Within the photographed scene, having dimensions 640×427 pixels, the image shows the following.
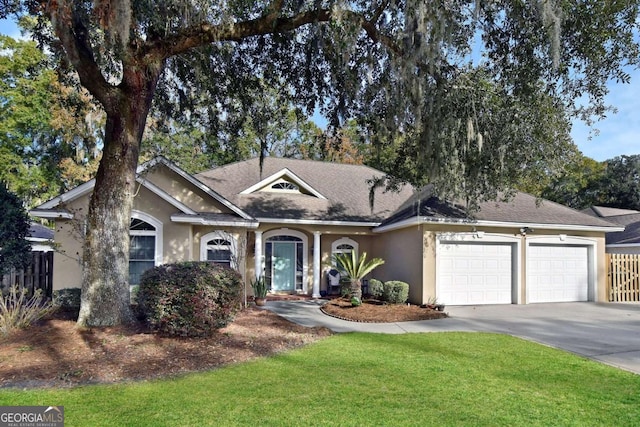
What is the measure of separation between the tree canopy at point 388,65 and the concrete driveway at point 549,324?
134 inches

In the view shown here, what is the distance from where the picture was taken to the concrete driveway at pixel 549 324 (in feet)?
25.4

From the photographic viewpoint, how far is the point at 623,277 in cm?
1531

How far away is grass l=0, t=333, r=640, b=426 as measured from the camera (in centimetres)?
434

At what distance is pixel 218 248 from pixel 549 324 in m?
10.1

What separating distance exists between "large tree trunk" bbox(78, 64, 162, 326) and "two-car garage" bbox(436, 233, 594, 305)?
9230 millimetres

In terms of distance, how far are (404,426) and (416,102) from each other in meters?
6.37

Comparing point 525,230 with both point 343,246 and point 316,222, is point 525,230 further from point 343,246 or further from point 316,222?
point 316,222

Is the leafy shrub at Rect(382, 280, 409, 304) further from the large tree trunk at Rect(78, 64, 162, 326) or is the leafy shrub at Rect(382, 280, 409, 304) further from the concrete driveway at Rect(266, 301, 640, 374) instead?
the large tree trunk at Rect(78, 64, 162, 326)

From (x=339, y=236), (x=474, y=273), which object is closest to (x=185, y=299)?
(x=474, y=273)

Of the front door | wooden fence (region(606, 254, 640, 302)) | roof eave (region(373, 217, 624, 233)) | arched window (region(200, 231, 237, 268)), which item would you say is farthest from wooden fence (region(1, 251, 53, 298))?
wooden fence (region(606, 254, 640, 302))

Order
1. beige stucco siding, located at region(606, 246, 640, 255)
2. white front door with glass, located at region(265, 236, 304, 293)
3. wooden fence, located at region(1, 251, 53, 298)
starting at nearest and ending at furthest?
wooden fence, located at region(1, 251, 53, 298) → white front door with glass, located at region(265, 236, 304, 293) → beige stucco siding, located at region(606, 246, 640, 255)

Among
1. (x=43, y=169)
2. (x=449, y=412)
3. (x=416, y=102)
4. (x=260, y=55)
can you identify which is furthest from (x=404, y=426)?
(x=43, y=169)

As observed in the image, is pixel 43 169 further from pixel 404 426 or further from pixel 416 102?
pixel 404 426

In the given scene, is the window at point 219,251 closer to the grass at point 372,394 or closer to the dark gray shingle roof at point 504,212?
the dark gray shingle roof at point 504,212
